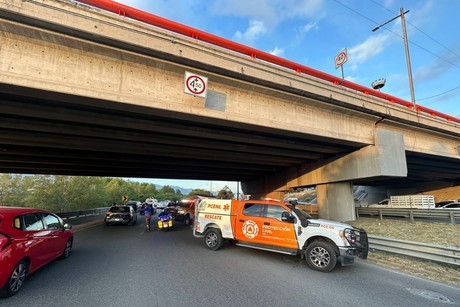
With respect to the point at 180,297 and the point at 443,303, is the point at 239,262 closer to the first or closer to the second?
the point at 180,297

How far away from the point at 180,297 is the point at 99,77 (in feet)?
21.1

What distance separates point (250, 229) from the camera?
858 centimetres

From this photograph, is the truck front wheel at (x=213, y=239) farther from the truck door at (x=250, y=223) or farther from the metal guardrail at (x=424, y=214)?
the metal guardrail at (x=424, y=214)

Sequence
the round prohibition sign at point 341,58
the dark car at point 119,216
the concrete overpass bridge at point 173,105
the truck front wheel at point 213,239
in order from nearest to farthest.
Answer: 1. the concrete overpass bridge at point 173,105
2. the truck front wheel at point 213,239
3. the round prohibition sign at point 341,58
4. the dark car at point 119,216

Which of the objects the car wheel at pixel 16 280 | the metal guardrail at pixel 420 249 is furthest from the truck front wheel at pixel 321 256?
the car wheel at pixel 16 280

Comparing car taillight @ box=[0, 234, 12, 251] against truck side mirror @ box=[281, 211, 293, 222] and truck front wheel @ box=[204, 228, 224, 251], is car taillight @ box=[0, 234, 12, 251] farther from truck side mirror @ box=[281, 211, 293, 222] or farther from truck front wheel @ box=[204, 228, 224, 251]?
truck side mirror @ box=[281, 211, 293, 222]

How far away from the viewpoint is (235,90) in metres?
9.78

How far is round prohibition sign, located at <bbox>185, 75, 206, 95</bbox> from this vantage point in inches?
336

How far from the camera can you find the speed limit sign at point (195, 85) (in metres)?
8.51

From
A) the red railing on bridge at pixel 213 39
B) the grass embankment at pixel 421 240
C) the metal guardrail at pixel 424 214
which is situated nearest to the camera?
the grass embankment at pixel 421 240

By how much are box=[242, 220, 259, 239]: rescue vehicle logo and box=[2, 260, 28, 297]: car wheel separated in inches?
234

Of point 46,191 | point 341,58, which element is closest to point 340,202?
point 341,58

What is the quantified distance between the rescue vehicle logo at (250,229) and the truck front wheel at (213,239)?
1087 mm

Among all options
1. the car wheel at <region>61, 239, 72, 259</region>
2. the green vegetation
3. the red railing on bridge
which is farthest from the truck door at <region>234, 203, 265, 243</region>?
the green vegetation
